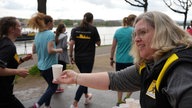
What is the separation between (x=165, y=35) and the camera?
179cm

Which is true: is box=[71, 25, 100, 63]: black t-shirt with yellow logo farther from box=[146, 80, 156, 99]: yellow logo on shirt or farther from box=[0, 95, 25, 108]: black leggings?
box=[146, 80, 156, 99]: yellow logo on shirt

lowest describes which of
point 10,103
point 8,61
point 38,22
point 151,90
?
point 10,103

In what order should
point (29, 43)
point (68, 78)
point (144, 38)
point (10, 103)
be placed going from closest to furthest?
point (144, 38) → point (68, 78) → point (10, 103) → point (29, 43)

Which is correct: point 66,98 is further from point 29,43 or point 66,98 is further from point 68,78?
point 29,43

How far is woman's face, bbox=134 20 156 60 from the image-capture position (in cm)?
191

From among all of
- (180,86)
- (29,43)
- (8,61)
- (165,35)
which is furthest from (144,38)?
(29,43)

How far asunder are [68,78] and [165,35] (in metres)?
1.14

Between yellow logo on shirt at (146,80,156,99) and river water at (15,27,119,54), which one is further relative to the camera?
river water at (15,27,119,54)

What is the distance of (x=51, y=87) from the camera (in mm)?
5512

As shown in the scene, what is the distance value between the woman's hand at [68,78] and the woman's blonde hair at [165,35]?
97 cm

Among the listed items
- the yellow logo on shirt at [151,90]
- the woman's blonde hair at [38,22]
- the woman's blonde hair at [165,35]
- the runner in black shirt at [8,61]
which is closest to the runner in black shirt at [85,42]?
the woman's blonde hair at [38,22]

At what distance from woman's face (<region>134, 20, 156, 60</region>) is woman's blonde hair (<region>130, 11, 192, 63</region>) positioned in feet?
0.12

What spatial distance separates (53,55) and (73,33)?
61 centimetres

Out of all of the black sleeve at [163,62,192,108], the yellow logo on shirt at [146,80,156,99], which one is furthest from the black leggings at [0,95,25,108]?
the black sleeve at [163,62,192,108]
